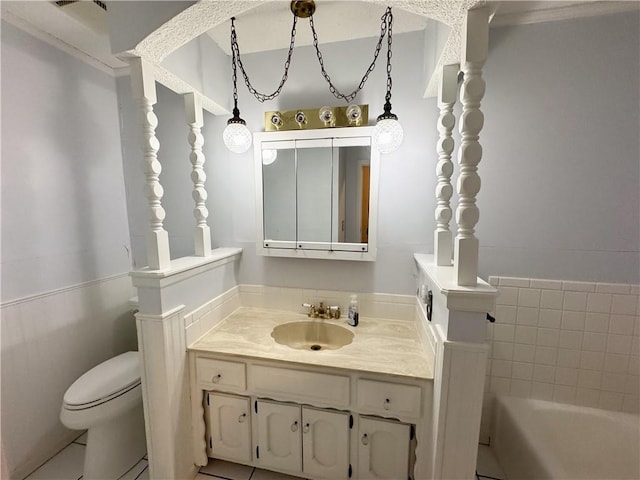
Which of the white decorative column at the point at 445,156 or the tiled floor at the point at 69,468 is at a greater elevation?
the white decorative column at the point at 445,156

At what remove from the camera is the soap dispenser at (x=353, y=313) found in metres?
1.48

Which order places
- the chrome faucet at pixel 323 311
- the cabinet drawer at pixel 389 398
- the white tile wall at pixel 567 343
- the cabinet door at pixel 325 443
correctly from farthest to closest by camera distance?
the chrome faucet at pixel 323 311
the white tile wall at pixel 567 343
the cabinet door at pixel 325 443
the cabinet drawer at pixel 389 398

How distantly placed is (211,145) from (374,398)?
1699 mm

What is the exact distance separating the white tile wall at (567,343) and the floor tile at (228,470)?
138 centimetres

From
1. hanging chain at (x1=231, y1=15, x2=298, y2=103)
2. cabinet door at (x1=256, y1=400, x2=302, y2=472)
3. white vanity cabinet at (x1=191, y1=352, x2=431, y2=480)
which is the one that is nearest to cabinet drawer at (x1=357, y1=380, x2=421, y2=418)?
white vanity cabinet at (x1=191, y1=352, x2=431, y2=480)

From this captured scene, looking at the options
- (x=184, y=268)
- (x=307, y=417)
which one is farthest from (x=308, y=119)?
(x=307, y=417)

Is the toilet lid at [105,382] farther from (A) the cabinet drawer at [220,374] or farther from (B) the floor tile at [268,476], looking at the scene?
(B) the floor tile at [268,476]

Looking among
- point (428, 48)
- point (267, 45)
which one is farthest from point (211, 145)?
point (428, 48)

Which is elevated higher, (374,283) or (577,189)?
(577,189)

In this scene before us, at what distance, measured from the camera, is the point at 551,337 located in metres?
1.36

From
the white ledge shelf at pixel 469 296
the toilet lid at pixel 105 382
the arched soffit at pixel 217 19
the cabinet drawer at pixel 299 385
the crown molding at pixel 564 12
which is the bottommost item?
the toilet lid at pixel 105 382

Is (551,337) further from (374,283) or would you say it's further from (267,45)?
(267,45)

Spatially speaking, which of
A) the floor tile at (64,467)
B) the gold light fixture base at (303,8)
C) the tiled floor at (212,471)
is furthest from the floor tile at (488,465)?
the gold light fixture base at (303,8)

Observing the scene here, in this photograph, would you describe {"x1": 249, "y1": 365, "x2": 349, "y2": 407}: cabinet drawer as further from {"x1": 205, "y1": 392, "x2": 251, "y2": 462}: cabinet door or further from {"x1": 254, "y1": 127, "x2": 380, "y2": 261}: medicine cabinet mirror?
{"x1": 254, "y1": 127, "x2": 380, "y2": 261}: medicine cabinet mirror
